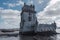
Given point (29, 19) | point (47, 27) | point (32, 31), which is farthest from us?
point (47, 27)

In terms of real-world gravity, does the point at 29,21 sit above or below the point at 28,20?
below

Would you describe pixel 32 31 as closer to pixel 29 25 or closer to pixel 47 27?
pixel 29 25

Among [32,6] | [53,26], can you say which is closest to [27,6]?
[32,6]

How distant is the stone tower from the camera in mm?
78312

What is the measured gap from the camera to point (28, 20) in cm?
8181

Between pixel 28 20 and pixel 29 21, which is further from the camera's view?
pixel 28 20

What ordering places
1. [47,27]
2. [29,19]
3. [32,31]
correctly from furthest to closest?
1. [47,27]
2. [29,19]
3. [32,31]

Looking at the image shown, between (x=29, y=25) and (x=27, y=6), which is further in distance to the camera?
(x=27, y=6)

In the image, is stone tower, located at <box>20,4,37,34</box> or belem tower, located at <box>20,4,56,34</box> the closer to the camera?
belem tower, located at <box>20,4,56,34</box>

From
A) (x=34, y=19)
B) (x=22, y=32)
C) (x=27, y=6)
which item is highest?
(x=27, y=6)

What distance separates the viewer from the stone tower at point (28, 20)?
78.3 meters

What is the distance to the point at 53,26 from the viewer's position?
105438 mm

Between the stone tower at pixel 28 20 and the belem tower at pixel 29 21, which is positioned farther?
the stone tower at pixel 28 20

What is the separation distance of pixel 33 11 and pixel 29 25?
373 inches
